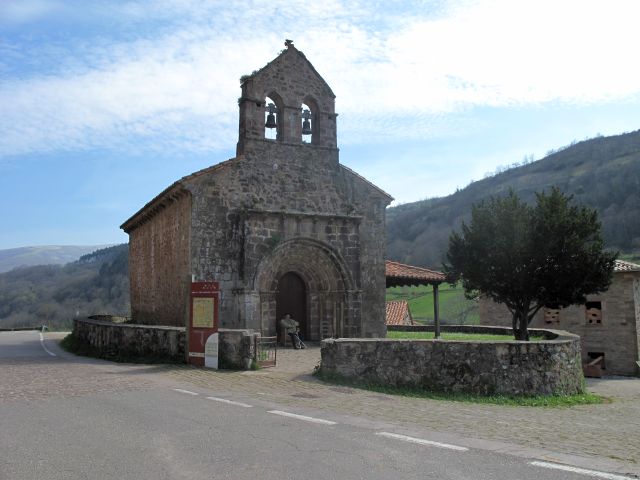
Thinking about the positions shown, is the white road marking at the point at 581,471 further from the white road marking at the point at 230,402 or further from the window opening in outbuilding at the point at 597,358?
the window opening in outbuilding at the point at 597,358

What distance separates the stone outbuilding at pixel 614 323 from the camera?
93.4 ft

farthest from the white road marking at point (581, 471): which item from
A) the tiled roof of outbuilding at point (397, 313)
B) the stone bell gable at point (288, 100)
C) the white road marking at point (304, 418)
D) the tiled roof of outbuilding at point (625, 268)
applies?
the tiled roof of outbuilding at point (397, 313)

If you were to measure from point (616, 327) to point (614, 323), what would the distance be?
203 millimetres

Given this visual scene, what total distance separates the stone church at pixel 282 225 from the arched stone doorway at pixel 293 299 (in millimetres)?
32

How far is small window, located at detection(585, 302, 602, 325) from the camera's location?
29484 millimetres

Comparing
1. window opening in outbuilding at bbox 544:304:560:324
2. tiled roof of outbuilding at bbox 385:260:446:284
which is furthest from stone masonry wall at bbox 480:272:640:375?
tiled roof of outbuilding at bbox 385:260:446:284

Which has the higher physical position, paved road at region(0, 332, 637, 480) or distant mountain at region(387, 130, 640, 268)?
distant mountain at region(387, 130, 640, 268)

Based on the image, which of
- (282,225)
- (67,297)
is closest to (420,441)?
(282,225)

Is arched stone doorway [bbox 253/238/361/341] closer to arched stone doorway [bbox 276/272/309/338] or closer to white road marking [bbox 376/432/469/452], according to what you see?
arched stone doorway [bbox 276/272/309/338]

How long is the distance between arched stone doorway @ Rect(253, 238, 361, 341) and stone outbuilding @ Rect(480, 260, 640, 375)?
14.5m

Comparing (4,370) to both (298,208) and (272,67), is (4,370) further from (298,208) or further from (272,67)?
(272,67)

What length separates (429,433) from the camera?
6895 mm

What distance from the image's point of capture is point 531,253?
17594 millimetres

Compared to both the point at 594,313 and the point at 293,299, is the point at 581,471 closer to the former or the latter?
the point at 293,299
